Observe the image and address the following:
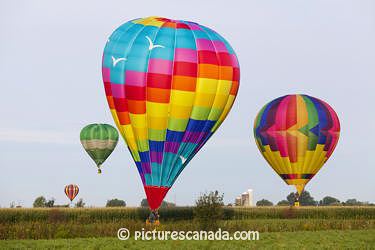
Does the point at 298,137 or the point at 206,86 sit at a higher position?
the point at 206,86

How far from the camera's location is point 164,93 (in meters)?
38.0

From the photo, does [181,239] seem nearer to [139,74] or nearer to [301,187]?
[139,74]

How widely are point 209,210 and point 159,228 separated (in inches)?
137

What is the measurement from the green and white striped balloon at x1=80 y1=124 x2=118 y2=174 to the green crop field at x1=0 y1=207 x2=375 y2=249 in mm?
13224

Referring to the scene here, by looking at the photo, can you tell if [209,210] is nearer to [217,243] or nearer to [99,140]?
[217,243]

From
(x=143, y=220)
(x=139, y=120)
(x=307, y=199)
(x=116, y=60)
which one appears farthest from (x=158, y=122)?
(x=307, y=199)

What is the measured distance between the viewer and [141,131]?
127 feet

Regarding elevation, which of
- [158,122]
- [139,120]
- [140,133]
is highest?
[139,120]

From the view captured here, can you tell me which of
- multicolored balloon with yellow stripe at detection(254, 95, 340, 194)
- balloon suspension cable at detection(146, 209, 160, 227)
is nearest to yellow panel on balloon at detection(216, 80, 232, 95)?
balloon suspension cable at detection(146, 209, 160, 227)

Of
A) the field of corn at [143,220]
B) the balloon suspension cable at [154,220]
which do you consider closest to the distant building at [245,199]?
the field of corn at [143,220]

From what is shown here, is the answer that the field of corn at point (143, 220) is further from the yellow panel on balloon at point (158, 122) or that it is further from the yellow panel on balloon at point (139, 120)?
the yellow panel on balloon at point (139, 120)

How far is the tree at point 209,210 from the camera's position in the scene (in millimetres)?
38281

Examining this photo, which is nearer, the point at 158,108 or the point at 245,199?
the point at 158,108

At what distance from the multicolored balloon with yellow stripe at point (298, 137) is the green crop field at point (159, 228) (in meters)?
4.69
